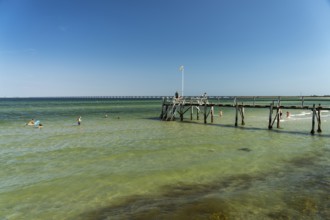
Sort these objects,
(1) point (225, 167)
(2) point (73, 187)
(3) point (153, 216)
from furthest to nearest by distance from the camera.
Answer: (1) point (225, 167)
(2) point (73, 187)
(3) point (153, 216)

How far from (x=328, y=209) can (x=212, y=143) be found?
38.4 ft

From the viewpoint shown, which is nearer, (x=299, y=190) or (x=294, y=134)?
(x=299, y=190)

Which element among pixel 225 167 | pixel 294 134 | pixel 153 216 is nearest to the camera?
pixel 153 216

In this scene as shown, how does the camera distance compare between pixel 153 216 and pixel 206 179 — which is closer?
pixel 153 216

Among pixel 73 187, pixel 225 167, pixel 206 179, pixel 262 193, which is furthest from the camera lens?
pixel 225 167

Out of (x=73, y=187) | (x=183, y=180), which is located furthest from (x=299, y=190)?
(x=73, y=187)

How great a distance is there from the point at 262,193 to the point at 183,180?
9.99 feet

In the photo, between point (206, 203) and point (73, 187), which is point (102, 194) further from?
point (206, 203)

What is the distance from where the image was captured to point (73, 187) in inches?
426

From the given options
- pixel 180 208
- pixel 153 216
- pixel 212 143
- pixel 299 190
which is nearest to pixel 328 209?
pixel 299 190

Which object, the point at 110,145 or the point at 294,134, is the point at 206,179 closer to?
the point at 110,145

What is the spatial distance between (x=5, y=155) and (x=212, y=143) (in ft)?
41.8

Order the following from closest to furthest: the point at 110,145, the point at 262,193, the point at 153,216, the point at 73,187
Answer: the point at 153,216 < the point at 262,193 < the point at 73,187 < the point at 110,145

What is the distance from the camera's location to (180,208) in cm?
849
